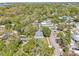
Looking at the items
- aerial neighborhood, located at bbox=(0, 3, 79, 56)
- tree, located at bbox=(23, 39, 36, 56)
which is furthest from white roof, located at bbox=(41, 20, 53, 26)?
tree, located at bbox=(23, 39, 36, 56)

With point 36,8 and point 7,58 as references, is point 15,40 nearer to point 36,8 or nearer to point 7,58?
point 7,58

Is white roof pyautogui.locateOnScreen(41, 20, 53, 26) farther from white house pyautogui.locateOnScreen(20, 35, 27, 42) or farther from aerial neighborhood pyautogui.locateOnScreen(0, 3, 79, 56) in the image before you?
white house pyautogui.locateOnScreen(20, 35, 27, 42)

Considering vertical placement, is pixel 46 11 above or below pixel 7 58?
above

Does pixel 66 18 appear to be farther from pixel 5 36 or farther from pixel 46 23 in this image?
pixel 5 36

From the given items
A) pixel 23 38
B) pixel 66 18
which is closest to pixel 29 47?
pixel 23 38

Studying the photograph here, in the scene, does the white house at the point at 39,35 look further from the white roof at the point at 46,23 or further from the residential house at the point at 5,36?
the residential house at the point at 5,36

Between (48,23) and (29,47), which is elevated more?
(48,23)

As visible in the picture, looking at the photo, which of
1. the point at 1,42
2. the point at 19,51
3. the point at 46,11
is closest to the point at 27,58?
the point at 19,51

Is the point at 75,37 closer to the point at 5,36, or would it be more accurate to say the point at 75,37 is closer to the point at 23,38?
→ the point at 23,38

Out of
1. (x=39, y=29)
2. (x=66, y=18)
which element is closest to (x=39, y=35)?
(x=39, y=29)
